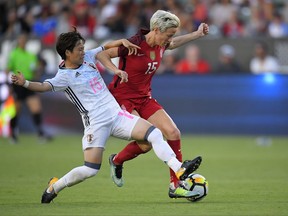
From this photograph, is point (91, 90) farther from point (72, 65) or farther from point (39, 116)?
point (39, 116)

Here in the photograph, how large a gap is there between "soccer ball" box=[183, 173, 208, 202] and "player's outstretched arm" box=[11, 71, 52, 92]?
194cm

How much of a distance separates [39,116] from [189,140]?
361 centimetres

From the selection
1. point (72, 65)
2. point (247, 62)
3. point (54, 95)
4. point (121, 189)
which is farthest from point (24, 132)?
point (72, 65)

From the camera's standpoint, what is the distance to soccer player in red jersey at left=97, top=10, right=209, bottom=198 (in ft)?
31.5

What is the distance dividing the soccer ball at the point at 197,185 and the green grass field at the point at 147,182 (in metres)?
0.11

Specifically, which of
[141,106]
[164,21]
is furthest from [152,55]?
[141,106]

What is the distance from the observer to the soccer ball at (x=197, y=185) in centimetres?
927

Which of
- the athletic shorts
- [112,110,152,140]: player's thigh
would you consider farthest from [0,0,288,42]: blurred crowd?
[112,110,152,140]: player's thigh

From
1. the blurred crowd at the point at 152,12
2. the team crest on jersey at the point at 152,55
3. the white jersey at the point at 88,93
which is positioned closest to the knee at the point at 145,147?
the white jersey at the point at 88,93

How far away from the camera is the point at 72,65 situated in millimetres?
9336

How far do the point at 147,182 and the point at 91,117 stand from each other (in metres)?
2.66

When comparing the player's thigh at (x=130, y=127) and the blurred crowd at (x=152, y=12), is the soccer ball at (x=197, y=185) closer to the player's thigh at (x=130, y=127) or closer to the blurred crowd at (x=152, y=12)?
the player's thigh at (x=130, y=127)

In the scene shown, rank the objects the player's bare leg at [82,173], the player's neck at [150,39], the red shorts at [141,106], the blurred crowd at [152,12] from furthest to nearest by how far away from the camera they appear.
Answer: the blurred crowd at [152,12] → the red shorts at [141,106] → the player's neck at [150,39] → the player's bare leg at [82,173]

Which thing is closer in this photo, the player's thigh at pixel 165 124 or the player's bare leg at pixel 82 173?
the player's bare leg at pixel 82 173
